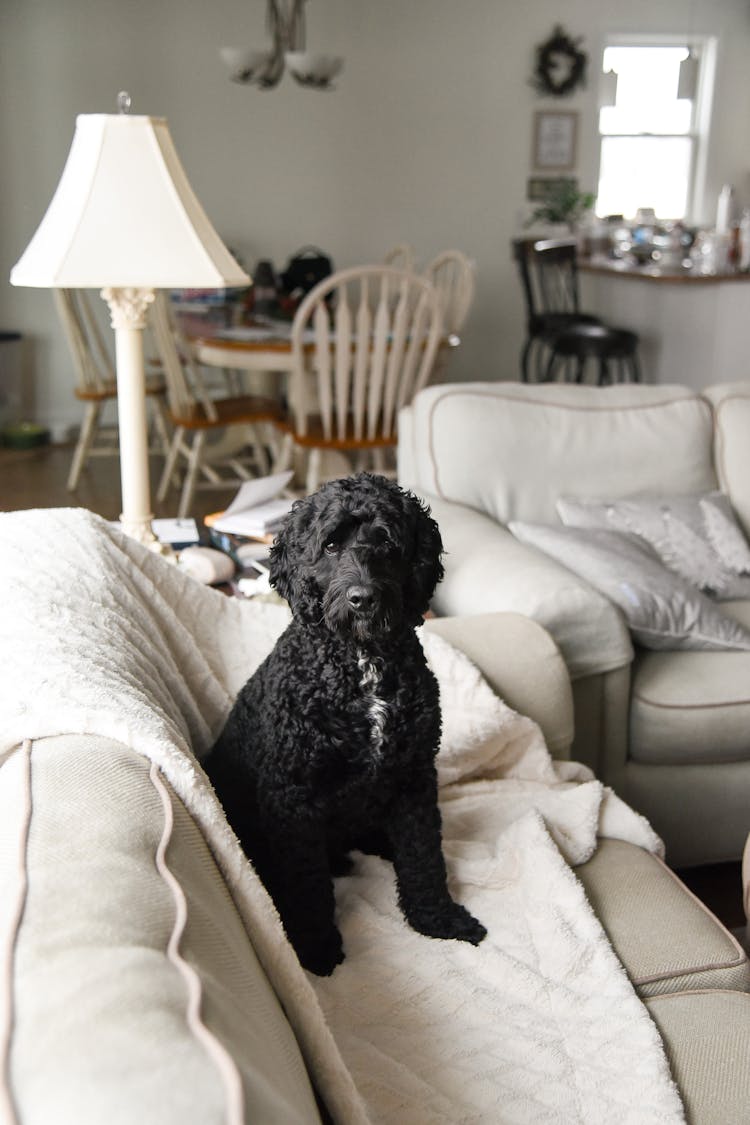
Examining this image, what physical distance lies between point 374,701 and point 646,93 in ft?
22.0

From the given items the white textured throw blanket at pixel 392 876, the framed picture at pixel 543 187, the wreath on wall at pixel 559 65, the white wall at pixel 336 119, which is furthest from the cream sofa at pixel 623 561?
the wreath on wall at pixel 559 65

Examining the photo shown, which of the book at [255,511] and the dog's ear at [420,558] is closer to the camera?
the dog's ear at [420,558]

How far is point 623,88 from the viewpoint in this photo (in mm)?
6770

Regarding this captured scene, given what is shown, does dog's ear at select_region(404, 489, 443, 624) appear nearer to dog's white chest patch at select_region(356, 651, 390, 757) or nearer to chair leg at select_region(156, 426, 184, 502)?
dog's white chest patch at select_region(356, 651, 390, 757)

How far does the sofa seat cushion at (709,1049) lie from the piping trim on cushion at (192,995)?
59 centimetres

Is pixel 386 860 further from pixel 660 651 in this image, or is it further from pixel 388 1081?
pixel 660 651

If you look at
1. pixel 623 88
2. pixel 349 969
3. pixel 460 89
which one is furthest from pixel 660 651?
pixel 623 88

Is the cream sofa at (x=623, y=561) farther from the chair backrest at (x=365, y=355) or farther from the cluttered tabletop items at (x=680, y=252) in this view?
the cluttered tabletop items at (x=680, y=252)

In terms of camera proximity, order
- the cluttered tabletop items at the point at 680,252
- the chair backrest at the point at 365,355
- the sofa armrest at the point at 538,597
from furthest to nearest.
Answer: the cluttered tabletop items at the point at 680,252 < the chair backrest at the point at 365,355 < the sofa armrest at the point at 538,597

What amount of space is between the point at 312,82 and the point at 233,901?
482cm

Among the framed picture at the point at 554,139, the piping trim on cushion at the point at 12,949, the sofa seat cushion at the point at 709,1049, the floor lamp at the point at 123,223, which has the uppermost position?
the framed picture at the point at 554,139

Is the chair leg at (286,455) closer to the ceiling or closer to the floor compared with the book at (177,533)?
closer to the floor

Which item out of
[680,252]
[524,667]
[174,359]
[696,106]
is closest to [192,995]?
[524,667]

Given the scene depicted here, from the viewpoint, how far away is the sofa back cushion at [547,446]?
7.64ft
